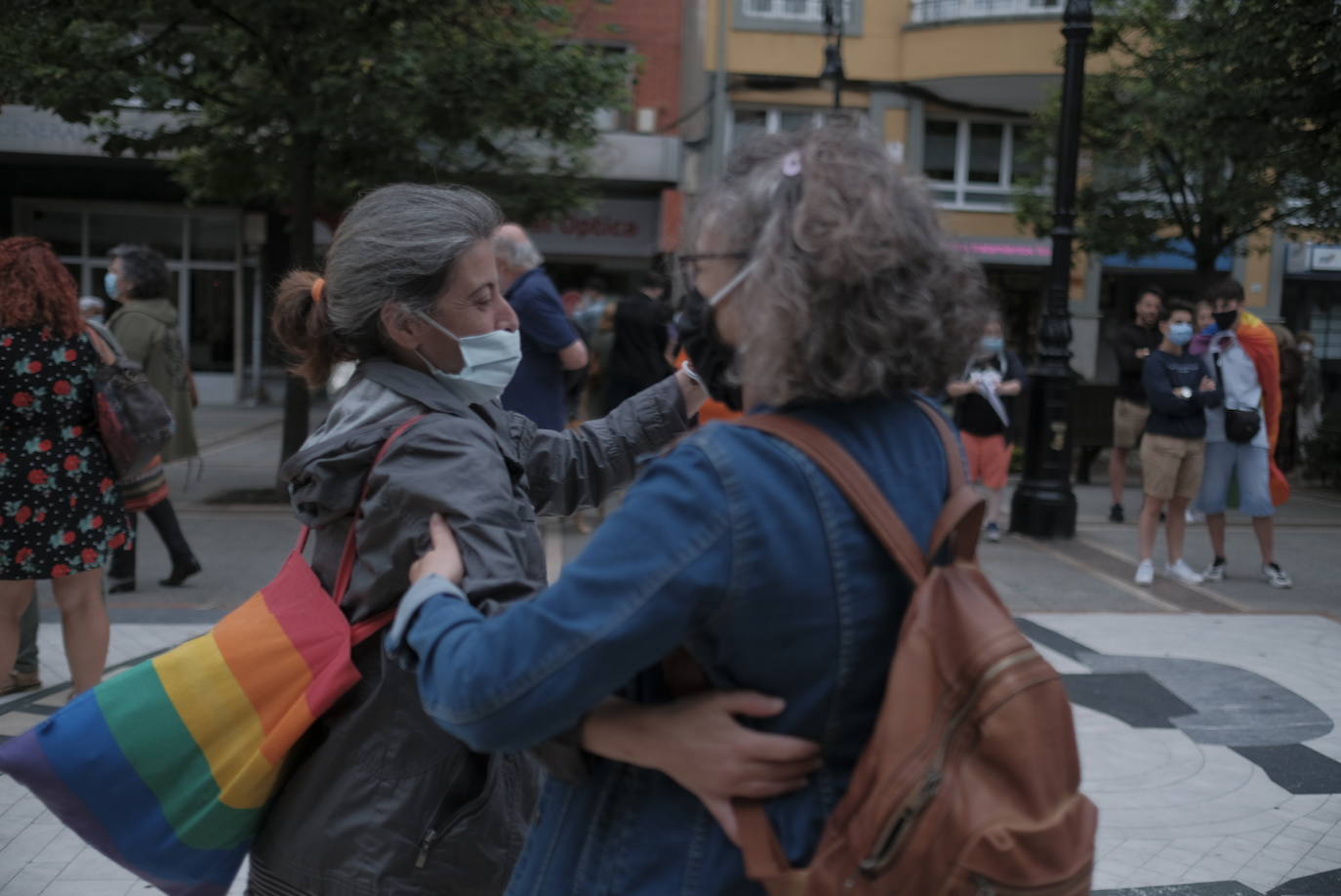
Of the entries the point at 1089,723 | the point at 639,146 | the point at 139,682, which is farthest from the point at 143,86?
the point at 639,146

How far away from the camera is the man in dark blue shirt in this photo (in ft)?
22.6

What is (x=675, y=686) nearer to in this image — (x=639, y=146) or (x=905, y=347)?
(x=905, y=347)

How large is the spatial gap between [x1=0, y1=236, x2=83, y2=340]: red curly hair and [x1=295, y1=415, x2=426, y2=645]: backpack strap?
123 inches

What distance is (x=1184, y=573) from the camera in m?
8.68

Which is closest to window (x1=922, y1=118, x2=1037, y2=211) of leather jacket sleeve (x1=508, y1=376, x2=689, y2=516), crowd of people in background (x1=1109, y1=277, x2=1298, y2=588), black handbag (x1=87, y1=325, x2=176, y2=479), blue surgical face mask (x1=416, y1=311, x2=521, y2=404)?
crowd of people in background (x1=1109, y1=277, x2=1298, y2=588)

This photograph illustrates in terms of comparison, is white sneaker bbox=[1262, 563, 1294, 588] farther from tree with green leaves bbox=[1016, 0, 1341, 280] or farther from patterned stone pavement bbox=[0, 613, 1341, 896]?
tree with green leaves bbox=[1016, 0, 1341, 280]

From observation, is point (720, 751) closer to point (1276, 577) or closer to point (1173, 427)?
point (1173, 427)

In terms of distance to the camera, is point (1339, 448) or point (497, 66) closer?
point (497, 66)

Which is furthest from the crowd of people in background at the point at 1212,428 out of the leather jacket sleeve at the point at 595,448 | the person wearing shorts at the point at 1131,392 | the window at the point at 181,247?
the window at the point at 181,247

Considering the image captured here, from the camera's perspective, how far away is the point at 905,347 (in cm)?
148

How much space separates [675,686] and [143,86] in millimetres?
9111

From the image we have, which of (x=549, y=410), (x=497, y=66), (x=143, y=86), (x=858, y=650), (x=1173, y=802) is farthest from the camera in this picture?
(x=497, y=66)

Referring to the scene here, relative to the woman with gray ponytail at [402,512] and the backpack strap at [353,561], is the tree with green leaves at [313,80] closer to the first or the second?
the woman with gray ponytail at [402,512]

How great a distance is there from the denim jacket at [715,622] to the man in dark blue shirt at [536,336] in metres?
5.33
